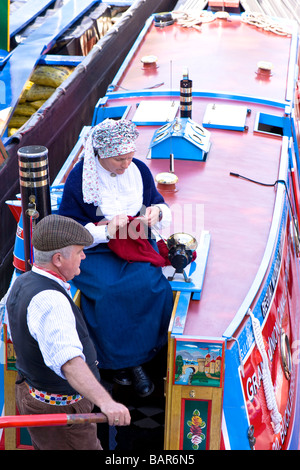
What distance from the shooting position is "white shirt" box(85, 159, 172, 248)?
329 cm

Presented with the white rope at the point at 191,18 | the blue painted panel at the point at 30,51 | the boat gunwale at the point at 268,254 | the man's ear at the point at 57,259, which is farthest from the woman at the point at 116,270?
the white rope at the point at 191,18

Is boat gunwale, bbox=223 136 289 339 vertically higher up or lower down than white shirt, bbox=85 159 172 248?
lower down

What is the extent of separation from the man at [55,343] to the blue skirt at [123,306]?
0.58m

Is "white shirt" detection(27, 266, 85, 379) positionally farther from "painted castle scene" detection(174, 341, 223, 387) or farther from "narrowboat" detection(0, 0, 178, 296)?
"narrowboat" detection(0, 0, 178, 296)

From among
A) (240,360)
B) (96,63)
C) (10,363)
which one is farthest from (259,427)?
(96,63)

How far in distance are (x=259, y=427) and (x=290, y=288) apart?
4.66 ft

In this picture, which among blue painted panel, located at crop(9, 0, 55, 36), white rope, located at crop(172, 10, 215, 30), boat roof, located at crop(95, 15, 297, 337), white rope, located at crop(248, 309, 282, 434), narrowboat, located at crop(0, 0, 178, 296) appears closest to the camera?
white rope, located at crop(248, 309, 282, 434)

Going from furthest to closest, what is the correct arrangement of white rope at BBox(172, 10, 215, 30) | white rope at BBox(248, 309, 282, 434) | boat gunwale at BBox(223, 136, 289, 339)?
1. white rope at BBox(172, 10, 215, 30)
2. white rope at BBox(248, 309, 282, 434)
3. boat gunwale at BBox(223, 136, 289, 339)

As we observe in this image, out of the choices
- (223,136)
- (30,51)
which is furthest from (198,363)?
(30,51)

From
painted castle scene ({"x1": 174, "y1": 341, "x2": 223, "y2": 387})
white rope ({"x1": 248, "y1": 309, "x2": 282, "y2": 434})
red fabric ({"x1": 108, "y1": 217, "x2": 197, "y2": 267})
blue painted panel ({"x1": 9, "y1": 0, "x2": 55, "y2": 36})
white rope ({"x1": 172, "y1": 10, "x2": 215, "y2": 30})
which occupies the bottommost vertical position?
white rope ({"x1": 248, "y1": 309, "x2": 282, "y2": 434})

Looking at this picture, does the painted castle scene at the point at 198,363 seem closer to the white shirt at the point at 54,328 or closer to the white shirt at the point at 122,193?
the white shirt at the point at 54,328

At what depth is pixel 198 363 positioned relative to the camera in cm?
281

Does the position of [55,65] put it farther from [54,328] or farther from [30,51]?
[54,328]

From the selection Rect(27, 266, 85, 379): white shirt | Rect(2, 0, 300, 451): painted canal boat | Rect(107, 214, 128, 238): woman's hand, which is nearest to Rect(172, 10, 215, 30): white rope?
Rect(2, 0, 300, 451): painted canal boat
